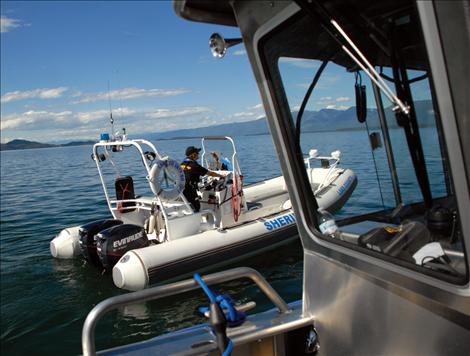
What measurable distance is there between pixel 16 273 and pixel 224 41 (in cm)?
604

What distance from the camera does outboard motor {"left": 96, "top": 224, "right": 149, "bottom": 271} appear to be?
18.0 ft

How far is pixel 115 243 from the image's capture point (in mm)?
5500

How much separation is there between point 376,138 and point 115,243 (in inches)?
190

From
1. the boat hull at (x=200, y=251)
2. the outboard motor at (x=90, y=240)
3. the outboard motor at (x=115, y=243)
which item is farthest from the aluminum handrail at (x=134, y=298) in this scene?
the outboard motor at (x=90, y=240)

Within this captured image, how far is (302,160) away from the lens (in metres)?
1.49

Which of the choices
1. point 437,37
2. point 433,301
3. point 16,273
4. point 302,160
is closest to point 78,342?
point 16,273

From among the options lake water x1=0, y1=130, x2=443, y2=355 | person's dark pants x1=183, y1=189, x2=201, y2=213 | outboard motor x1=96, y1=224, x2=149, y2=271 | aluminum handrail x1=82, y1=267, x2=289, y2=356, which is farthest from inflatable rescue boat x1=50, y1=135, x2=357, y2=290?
aluminum handrail x1=82, y1=267, x2=289, y2=356

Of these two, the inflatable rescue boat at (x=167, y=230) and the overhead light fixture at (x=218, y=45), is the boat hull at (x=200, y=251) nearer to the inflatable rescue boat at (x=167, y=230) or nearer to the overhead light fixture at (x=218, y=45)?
the inflatable rescue boat at (x=167, y=230)

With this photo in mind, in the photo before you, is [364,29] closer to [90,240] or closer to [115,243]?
[115,243]

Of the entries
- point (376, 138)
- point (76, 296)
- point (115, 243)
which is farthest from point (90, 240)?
point (376, 138)

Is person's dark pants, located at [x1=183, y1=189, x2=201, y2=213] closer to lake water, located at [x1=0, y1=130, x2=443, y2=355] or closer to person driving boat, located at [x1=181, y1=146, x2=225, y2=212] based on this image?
person driving boat, located at [x1=181, y1=146, x2=225, y2=212]

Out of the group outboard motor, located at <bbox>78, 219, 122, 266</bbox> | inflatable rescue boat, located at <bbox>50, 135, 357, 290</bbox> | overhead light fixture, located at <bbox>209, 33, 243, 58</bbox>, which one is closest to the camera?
overhead light fixture, located at <bbox>209, 33, 243, 58</bbox>

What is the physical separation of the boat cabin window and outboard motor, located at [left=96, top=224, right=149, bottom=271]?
173 inches

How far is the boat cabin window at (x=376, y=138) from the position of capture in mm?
998
